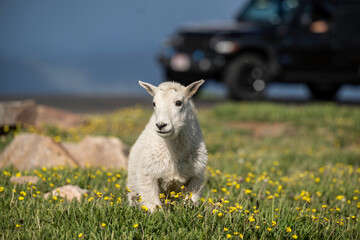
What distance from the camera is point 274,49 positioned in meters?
14.8

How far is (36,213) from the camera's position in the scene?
429 centimetres

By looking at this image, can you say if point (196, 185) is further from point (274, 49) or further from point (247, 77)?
point (274, 49)

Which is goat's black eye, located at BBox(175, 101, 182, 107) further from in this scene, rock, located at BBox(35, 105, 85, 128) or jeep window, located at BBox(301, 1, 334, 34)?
jeep window, located at BBox(301, 1, 334, 34)

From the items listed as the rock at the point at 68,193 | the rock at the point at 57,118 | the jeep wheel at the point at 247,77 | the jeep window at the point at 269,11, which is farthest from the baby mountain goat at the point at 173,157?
the jeep window at the point at 269,11

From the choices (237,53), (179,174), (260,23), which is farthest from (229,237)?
(260,23)

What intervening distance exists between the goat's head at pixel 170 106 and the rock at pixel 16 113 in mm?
5146

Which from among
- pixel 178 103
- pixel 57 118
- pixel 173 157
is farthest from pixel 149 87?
pixel 57 118

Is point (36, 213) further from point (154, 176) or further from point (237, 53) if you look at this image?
point (237, 53)

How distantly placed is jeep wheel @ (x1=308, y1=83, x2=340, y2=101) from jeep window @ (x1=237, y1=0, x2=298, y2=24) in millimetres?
5287

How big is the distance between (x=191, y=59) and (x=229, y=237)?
1142cm

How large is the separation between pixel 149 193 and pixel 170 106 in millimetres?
885

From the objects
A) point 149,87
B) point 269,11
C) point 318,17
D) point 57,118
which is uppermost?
point 269,11

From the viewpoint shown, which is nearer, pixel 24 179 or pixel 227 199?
pixel 227 199

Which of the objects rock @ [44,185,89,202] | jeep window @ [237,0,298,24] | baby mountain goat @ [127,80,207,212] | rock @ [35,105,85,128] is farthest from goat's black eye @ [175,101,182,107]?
jeep window @ [237,0,298,24]
